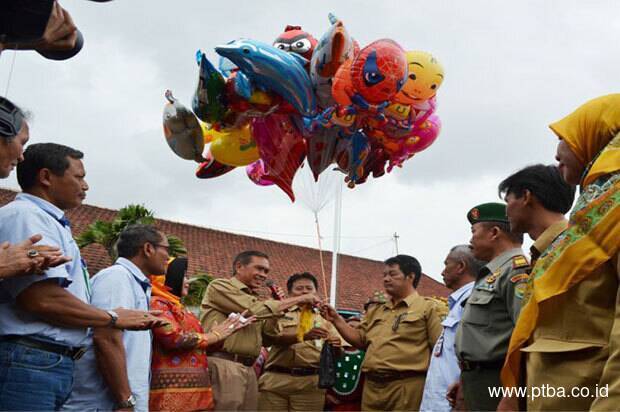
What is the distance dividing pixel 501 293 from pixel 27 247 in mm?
2095

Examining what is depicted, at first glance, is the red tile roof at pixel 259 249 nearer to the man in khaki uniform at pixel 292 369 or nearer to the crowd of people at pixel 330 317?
the man in khaki uniform at pixel 292 369

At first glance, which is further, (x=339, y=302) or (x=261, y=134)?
(x=339, y=302)

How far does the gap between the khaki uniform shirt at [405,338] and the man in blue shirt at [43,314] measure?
2451mm

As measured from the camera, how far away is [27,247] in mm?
2420

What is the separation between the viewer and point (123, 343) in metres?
3.31

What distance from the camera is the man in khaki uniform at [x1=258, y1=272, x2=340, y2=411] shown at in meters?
5.48

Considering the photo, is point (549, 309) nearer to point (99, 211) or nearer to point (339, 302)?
point (339, 302)

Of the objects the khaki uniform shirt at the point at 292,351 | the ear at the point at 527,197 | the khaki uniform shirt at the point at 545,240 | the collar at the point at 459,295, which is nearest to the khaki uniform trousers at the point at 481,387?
the khaki uniform shirt at the point at 545,240

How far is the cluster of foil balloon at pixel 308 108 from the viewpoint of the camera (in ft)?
14.3

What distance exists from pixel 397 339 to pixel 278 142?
5.62ft

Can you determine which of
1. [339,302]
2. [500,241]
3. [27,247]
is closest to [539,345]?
[500,241]

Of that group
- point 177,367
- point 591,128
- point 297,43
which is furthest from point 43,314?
point 297,43

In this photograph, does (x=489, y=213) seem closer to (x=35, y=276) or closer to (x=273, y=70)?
(x=273, y=70)

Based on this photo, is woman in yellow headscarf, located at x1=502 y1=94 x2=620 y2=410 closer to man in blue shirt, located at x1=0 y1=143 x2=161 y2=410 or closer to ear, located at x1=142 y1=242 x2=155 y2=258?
man in blue shirt, located at x1=0 y1=143 x2=161 y2=410
